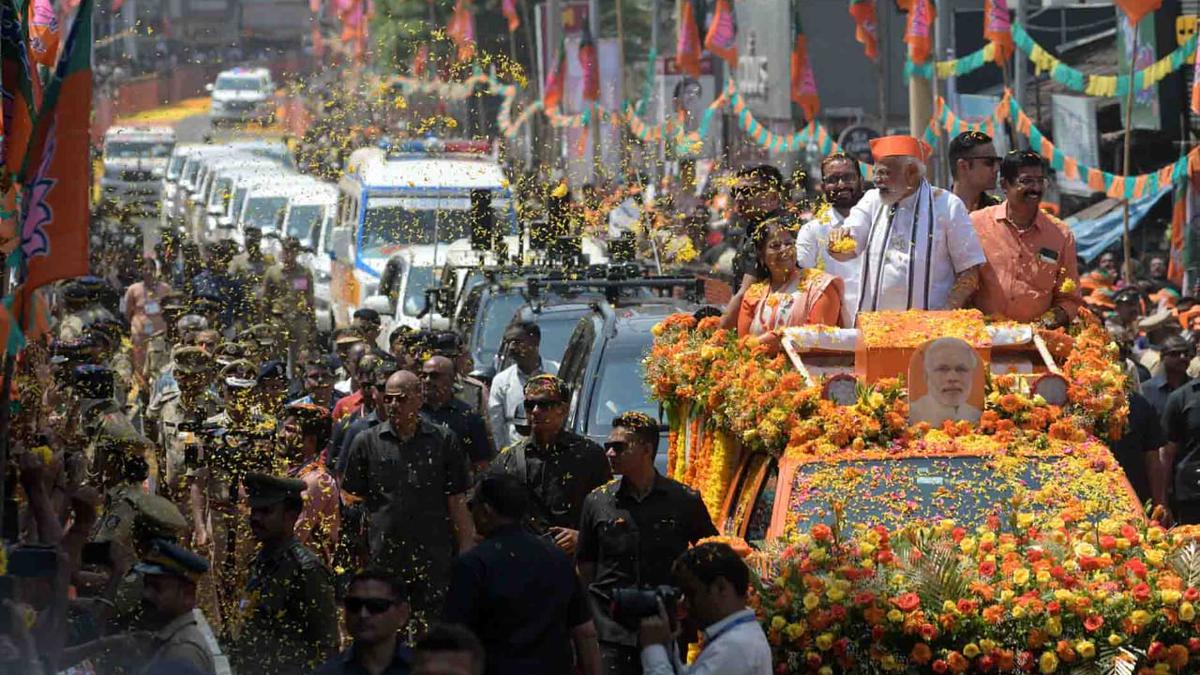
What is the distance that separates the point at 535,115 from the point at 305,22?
1959 cm

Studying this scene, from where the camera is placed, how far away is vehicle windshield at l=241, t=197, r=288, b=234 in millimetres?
35659

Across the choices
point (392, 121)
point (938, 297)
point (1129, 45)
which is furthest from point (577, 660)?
point (392, 121)

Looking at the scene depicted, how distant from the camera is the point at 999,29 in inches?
1163

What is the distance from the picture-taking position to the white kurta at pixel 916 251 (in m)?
11.9

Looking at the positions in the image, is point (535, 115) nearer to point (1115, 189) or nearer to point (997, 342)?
point (1115, 189)

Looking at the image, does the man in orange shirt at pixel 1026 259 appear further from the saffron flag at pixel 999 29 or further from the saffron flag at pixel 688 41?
the saffron flag at pixel 688 41

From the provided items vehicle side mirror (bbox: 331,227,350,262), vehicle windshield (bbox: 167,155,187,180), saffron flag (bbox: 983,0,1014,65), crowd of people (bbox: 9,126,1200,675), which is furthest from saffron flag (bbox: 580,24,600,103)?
crowd of people (bbox: 9,126,1200,675)

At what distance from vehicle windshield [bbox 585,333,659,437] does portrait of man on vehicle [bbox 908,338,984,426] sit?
3.94 m

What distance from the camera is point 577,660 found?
909 centimetres

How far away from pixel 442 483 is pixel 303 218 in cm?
2301

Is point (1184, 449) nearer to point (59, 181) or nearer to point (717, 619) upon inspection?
point (717, 619)

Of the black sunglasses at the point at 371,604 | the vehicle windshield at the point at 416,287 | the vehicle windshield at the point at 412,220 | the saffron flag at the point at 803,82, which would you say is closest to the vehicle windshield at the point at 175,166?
the saffron flag at the point at 803,82

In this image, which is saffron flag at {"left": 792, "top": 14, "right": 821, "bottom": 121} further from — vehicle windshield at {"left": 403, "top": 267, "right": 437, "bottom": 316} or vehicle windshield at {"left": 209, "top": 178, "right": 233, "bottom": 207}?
vehicle windshield at {"left": 403, "top": 267, "right": 437, "bottom": 316}

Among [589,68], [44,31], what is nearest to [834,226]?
[44,31]
